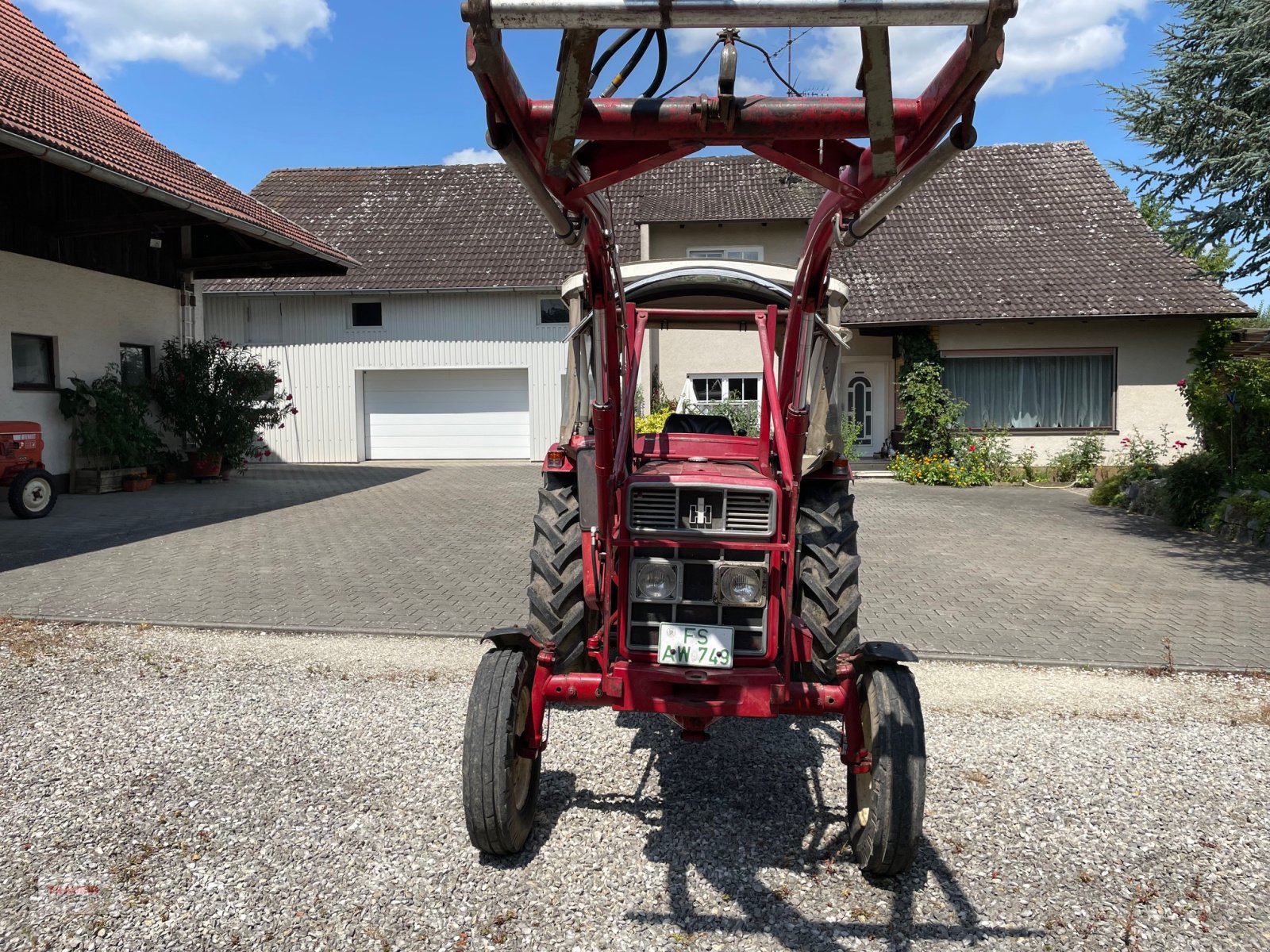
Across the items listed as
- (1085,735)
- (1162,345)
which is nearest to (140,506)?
(1085,735)

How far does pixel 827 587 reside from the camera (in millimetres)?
3900

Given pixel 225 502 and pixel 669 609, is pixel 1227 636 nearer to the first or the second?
pixel 669 609

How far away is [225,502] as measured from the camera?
12.8 m

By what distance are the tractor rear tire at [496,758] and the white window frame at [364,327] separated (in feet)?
61.1

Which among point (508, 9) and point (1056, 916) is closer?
point (508, 9)

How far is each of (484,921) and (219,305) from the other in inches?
833

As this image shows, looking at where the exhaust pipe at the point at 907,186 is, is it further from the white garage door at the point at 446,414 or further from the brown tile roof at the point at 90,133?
the white garage door at the point at 446,414

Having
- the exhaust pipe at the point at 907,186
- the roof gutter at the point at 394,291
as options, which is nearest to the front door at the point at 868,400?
the roof gutter at the point at 394,291

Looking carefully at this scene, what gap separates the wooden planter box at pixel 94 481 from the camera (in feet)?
43.5

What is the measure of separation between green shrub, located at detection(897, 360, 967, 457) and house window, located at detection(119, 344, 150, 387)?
13807 mm

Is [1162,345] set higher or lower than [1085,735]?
higher

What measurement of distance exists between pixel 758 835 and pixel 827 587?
1.08m

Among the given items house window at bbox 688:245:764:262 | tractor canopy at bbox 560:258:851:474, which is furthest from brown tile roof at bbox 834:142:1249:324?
tractor canopy at bbox 560:258:851:474

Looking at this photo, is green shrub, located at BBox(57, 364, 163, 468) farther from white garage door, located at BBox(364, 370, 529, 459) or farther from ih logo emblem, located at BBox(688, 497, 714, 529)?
ih logo emblem, located at BBox(688, 497, 714, 529)
